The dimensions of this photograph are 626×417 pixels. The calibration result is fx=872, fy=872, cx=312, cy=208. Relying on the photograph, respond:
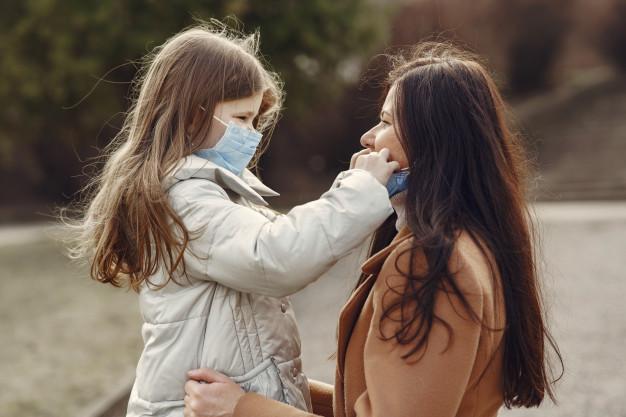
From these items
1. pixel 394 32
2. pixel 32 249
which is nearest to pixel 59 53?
pixel 32 249

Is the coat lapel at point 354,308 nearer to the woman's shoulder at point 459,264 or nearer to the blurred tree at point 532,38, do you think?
the woman's shoulder at point 459,264

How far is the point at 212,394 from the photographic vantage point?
7.23ft

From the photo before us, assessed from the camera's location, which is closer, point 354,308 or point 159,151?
point 354,308

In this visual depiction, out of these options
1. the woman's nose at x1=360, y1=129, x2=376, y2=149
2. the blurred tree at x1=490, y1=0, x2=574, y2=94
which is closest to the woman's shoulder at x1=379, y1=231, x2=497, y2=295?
the woman's nose at x1=360, y1=129, x2=376, y2=149

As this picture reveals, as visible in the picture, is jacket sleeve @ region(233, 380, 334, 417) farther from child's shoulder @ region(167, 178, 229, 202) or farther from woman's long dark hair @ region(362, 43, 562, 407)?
child's shoulder @ region(167, 178, 229, 202)

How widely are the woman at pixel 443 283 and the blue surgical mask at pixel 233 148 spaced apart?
0.35 metres

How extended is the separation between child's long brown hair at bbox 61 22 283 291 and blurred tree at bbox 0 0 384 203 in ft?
42.1

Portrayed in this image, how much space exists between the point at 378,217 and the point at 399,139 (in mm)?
205

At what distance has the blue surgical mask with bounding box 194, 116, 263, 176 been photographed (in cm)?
244

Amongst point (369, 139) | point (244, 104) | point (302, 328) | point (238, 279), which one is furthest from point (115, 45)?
point (238, 279)

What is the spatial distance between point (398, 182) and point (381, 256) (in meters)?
0.22

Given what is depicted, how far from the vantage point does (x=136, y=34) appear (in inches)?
627

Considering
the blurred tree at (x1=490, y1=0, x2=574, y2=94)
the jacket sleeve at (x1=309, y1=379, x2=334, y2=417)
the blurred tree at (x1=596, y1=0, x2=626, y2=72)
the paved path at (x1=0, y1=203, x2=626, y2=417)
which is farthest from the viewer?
the blurred tree at (x1=596, y1=0, x2=626, y2=72)

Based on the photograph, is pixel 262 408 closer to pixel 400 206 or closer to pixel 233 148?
pixel 400 206
